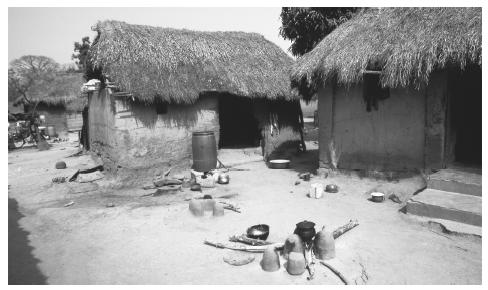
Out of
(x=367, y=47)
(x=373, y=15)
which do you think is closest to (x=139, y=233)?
(x=367, y=47)

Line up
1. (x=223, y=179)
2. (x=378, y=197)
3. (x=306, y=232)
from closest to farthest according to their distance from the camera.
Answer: (x=306, y=232), (x=378, y=197), (x=223, y=179)

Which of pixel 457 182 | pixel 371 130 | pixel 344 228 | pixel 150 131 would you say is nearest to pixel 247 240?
pixel 344 228

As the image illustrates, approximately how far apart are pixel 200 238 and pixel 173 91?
16.2ft

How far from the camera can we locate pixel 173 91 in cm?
868

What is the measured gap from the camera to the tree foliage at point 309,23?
35.6ft

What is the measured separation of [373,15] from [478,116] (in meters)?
Result: 3.43

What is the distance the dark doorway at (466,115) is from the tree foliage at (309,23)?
182 inches

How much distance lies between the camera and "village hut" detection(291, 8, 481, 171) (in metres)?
5.86

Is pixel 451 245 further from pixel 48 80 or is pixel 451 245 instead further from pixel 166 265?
pixel 48 80

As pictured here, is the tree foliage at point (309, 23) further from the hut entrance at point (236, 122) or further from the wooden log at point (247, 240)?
the wooden log at point (247, 240)

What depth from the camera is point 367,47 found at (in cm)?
657

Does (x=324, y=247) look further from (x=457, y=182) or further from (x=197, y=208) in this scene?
(x=457, y=182)

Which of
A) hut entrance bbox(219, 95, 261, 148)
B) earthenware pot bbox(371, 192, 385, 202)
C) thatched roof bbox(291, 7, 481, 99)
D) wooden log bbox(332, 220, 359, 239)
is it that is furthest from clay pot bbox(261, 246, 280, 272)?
hut entrance bbox(219, 95, 261, 148)

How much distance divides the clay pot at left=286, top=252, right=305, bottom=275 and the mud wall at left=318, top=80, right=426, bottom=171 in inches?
165
